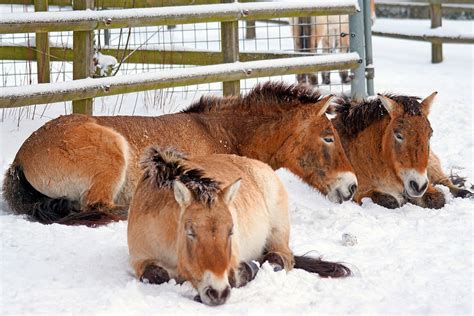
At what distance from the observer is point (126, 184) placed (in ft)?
22.8

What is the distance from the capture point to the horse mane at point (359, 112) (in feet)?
24.8

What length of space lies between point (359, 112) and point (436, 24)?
7627mm

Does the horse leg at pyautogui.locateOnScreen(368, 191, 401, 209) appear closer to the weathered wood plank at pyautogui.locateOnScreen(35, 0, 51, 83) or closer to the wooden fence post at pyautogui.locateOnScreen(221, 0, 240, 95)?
the wooden fence post at pyautogui.locateOnScreen(221, 0, 240, 95)

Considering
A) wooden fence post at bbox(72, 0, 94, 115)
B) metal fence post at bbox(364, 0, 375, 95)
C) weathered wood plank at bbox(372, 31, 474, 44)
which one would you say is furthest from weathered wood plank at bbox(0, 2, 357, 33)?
weathered wood plank at bbox(372, 31, 474, 44)

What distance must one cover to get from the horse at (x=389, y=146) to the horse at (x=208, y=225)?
1790 millimetres

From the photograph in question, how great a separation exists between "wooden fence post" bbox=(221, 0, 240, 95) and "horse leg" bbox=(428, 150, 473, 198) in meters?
2.55

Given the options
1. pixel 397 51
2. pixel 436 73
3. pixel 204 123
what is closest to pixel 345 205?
pixel 204 123

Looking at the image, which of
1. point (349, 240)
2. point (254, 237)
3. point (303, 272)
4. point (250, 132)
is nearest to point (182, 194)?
point (254, 237)

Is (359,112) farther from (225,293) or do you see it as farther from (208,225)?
(225,293)

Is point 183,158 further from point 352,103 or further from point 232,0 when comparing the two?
point 232,0

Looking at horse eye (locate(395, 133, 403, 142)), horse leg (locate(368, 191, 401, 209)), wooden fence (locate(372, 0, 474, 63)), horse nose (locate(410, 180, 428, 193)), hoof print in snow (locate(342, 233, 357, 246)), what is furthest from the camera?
wooden fence (locate(372, 0, 474, 63))

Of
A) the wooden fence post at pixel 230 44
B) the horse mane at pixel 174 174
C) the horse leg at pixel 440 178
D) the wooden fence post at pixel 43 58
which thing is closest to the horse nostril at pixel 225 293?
the horse mane at pixel 174 174

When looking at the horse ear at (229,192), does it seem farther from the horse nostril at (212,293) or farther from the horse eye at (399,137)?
the horse eye at (399,137)

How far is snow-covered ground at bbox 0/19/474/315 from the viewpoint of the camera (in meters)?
4.60
